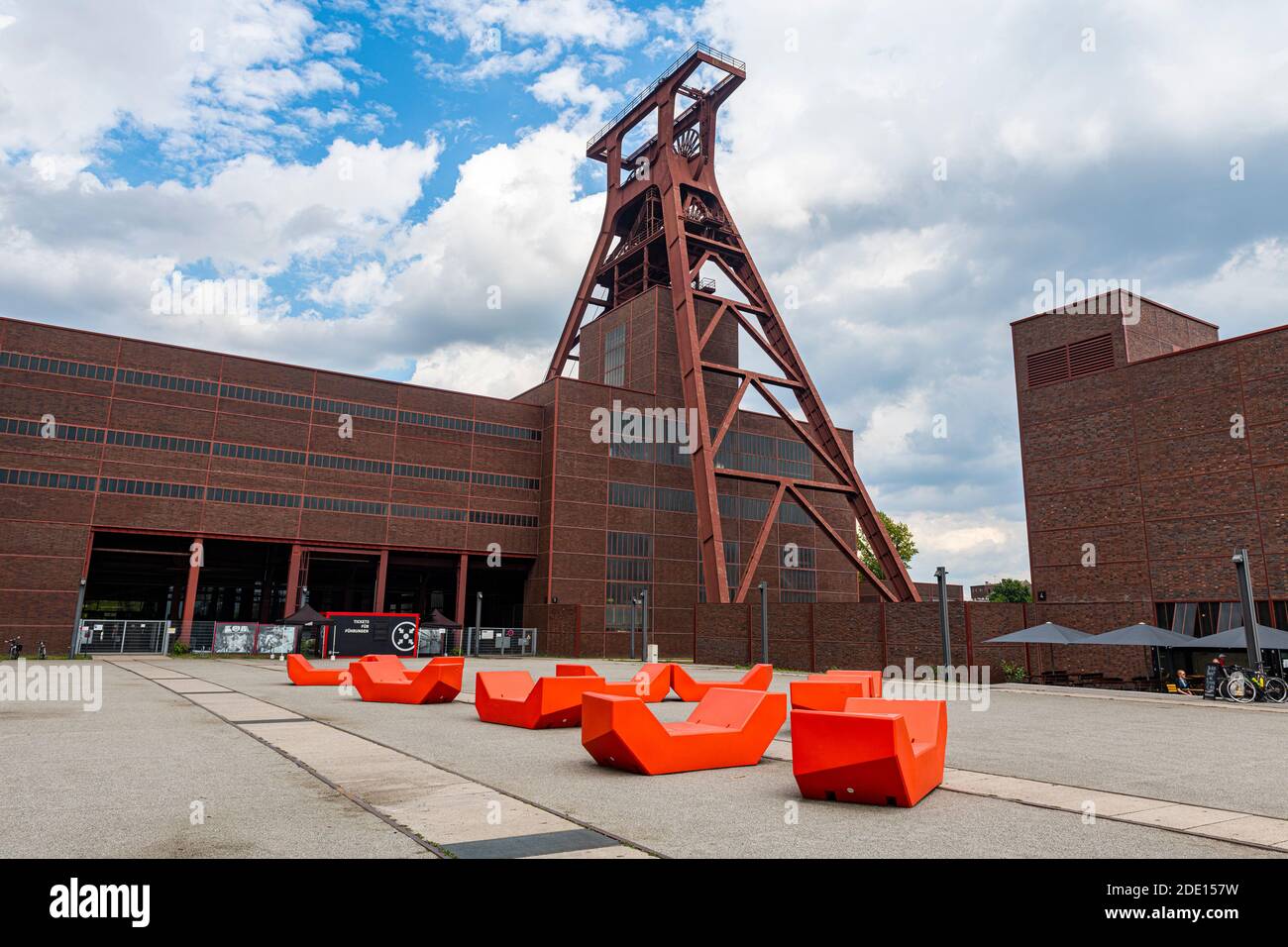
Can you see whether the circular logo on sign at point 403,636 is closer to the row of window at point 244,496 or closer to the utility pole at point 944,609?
the row of window at point 244,496

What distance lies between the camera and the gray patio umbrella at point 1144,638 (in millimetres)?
27812

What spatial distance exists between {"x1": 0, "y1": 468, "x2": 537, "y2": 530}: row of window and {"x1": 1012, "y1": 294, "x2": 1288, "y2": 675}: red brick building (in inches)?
1448

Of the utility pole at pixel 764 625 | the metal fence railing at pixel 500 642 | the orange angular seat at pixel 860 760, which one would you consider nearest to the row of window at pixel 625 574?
the metal fence railing at pixel 500 642

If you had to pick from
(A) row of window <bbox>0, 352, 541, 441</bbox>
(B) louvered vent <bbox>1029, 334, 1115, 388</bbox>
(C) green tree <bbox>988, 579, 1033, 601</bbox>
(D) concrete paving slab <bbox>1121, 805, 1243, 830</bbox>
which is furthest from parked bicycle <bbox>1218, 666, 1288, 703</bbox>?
(C) green tree <bbox>988, 579, 1033, 601</bbox>

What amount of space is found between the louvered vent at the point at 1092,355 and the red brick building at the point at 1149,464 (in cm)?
6

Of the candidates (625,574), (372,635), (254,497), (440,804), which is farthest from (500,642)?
(440,804)

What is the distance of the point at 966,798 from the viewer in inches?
331

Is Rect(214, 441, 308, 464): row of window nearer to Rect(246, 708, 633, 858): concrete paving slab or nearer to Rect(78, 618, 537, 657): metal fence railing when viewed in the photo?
Rect(78, 618, 537, 657): metal fence railing

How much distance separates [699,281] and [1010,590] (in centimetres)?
8642

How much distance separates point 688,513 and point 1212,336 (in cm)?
3677

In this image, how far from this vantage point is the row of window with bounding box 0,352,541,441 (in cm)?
4888

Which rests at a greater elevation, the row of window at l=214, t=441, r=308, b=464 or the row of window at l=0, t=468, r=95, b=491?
the row of window at l=214, t=441, r=308, b=464

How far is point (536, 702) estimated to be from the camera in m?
14.3

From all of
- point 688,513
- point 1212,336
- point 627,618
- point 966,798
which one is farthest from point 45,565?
point 1212,336
